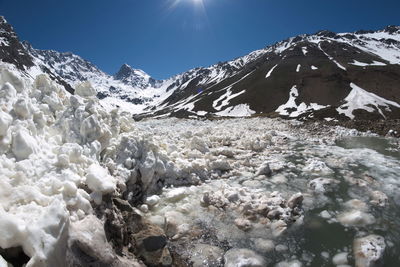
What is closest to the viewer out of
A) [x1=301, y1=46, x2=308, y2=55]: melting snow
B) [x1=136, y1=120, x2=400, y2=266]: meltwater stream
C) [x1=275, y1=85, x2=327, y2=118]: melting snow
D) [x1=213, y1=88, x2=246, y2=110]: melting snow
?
[x1=136, y1=120, x2=400, y2=266]: meltwater stream

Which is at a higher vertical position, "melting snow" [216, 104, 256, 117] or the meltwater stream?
"melting snow" [216, 104, 256, 117]

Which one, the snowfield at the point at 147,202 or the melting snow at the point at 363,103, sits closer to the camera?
the snowfield at the point at 147,202

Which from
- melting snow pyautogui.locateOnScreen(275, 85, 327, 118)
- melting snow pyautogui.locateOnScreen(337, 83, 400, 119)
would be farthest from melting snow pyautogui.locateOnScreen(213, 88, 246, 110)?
melting snow pyautogui.locateOnScreen(337, 83, 400, 119)

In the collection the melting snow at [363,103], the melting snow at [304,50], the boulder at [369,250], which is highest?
the melting snow at [304,50]

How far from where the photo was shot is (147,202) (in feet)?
28.5

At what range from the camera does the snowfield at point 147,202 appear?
4.90m

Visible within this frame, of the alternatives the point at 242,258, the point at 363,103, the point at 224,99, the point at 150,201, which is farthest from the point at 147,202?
the point at 224,99

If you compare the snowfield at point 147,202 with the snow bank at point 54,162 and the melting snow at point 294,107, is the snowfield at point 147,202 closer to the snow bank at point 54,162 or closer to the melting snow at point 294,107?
the snow bank at point 54,162

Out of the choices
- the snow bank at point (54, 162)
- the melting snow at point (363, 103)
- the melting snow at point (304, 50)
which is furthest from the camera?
the melting snow at point (304, 50)

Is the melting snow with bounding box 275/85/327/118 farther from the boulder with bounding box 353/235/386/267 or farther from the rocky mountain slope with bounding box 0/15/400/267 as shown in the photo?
the boulder with bounding box 353/235/386/267

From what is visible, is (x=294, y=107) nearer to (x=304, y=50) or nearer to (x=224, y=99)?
(x=224, y=99)

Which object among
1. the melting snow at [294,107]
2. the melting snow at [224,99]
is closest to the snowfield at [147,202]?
the melting snow at [294,107]

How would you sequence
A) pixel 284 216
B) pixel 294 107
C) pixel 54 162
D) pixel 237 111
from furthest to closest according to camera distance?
pixel 237 111 < pixel 294 107 < pixel 284 216 < pixel 54 162

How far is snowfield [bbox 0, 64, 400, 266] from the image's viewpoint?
4.90m
